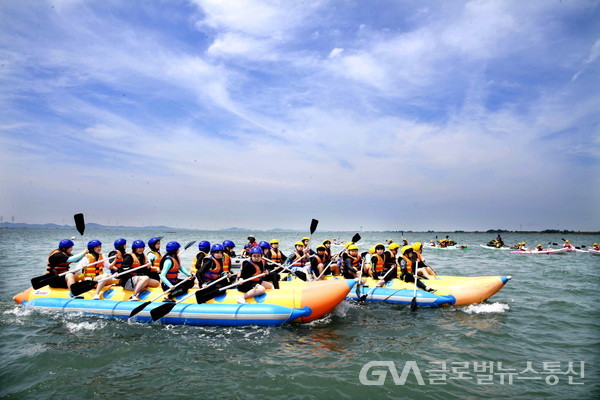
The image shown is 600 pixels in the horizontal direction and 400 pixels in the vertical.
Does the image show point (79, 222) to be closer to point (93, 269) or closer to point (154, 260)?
point (93, 269)

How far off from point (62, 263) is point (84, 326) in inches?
79.6

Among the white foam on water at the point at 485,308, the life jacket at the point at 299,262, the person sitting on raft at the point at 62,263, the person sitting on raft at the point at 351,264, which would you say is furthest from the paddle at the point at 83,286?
the white foam on water at the point at 485,308

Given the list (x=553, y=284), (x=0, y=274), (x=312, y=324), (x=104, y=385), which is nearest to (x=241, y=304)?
(x=312, y=324)

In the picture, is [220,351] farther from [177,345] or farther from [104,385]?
[104,385]

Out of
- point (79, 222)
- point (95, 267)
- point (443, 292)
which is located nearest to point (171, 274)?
point (95, 267)

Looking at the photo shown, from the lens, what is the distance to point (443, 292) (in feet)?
33.5

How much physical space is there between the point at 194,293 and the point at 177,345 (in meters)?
1.67

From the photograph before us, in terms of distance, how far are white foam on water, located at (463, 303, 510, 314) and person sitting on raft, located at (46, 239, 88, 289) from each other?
37.1 feet

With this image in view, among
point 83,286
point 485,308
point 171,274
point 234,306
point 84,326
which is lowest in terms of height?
point 84,326

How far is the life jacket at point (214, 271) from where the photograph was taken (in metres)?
8.94

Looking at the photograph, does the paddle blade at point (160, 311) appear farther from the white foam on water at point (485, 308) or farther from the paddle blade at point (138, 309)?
the white foam on water at point (485, 308)

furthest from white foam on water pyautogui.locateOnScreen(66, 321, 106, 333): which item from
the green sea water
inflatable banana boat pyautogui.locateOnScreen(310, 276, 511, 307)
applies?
inflatable banana boat pyautogui.locateOnScreen(310, 276, 511, 307)

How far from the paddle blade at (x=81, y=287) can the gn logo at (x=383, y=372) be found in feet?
25.4

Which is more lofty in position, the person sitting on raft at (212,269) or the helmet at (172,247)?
the helmet at (172,247)
